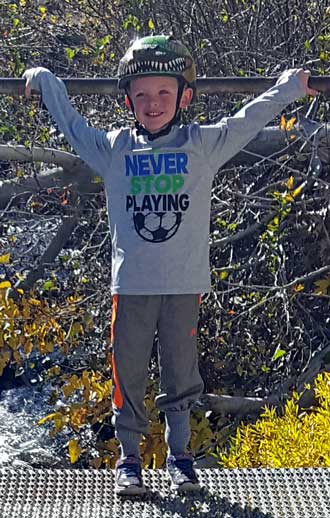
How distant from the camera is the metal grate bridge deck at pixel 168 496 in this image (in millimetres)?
2928

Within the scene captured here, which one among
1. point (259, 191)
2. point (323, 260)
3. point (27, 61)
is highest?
point (27, 61)

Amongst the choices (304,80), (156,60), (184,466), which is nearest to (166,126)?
(156,60)

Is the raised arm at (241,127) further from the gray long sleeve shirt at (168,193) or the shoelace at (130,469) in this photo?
the shoelace at (130,469)

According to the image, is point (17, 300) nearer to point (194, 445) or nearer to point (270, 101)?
point (194, 445)

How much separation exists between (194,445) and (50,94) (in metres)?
2.44

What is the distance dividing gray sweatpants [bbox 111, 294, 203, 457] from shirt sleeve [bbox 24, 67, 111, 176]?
425mm

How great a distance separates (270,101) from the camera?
9.78ft

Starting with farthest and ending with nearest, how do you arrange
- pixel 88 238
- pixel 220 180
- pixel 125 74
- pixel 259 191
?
pixel 88 238
pixel 220 180
pixel 259 191
pixel 125 74

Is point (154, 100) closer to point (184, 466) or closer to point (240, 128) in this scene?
point (240, 128)

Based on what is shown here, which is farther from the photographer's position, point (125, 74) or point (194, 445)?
point (194, 445)

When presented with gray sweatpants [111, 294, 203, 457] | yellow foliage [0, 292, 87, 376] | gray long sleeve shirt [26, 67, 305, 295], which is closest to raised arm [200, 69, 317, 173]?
gray long sleeve shirt [26, 67, 305, 295]

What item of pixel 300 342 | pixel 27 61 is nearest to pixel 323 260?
pixel 300 342

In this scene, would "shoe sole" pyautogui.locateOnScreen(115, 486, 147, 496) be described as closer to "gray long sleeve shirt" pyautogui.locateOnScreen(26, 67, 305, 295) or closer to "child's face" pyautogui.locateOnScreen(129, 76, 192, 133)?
"gray long sleeve shirt" pyautogui.locateOnScreen(26, 67, 305, 295)

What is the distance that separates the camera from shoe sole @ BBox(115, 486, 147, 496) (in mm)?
2980
